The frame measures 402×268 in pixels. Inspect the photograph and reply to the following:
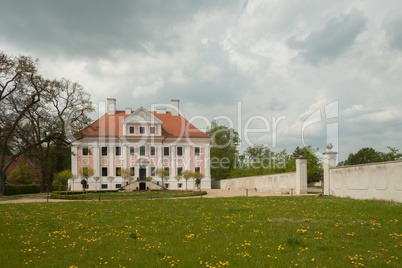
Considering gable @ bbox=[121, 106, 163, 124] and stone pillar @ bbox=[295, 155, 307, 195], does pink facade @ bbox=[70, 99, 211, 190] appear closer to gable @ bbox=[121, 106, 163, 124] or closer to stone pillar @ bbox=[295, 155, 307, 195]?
gable @ bbox=[121, 106, 163, 124]

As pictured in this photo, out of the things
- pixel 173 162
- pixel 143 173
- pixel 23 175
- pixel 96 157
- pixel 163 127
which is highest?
pixel 163 127

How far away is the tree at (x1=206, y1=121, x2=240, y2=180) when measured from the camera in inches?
2835

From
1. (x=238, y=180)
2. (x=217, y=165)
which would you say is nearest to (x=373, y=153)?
(x=217, y=165)

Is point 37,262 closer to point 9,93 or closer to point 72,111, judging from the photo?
point 9,93

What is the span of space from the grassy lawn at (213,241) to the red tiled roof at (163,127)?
42.4 meters

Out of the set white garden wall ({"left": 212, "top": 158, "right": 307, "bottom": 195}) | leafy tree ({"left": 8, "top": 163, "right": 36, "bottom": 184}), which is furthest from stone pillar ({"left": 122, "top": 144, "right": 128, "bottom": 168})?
leafy tree ({"left": 8, "top": 163, "right": 36, "bottom": 184})

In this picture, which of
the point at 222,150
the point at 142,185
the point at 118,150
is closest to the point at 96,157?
the point at 118,150

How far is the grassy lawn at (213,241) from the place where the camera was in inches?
233

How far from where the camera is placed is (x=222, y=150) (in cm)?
7394

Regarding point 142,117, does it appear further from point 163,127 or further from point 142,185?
point 142,185

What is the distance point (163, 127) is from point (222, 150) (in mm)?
22354

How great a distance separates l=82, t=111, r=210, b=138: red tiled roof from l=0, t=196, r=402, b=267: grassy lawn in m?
42.4

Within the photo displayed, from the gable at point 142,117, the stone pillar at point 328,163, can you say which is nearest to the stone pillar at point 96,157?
the gable at point 142,117

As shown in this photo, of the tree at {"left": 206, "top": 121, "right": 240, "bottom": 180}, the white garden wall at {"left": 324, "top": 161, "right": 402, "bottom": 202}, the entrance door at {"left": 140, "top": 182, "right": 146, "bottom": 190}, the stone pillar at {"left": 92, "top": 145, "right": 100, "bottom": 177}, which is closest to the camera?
the white garden wall at {"left": 324, "top": 161, "right": 402, "bottom": 202}
